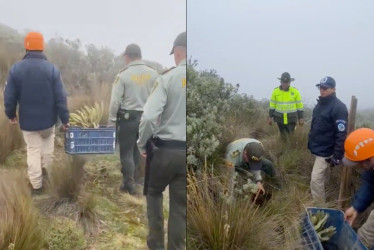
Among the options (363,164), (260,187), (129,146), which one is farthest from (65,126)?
(363,164)

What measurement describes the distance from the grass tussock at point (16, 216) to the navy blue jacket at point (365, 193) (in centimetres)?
221

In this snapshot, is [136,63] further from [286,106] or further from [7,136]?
[286,106]

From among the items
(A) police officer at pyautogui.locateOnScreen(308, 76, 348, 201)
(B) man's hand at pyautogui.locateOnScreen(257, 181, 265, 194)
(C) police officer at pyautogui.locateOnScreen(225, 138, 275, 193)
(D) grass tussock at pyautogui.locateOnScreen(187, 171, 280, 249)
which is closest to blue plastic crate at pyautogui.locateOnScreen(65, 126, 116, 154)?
(D) grass tussock at pyautogui.locateOnScreen(187, 171, 280, 249)

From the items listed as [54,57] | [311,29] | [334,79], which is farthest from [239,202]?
[54,57]

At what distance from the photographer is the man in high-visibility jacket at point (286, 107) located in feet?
9.59

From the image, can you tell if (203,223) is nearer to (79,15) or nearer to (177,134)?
(177,134)

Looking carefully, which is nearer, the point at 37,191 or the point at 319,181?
the point at 37,191

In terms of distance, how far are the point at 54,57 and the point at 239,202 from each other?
1.64 meters

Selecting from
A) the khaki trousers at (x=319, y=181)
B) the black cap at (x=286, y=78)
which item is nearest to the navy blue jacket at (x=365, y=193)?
the khaki trousers at (x=319, y=181)

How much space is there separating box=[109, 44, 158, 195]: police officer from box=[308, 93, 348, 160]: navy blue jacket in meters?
1.62

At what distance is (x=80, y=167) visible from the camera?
214cm

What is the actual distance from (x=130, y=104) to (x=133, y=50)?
→ 295 millimetres

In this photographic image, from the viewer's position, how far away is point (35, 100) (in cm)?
201

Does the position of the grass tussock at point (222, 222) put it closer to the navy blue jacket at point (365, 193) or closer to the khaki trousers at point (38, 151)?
the navy blue jacket at point (365, 193)
